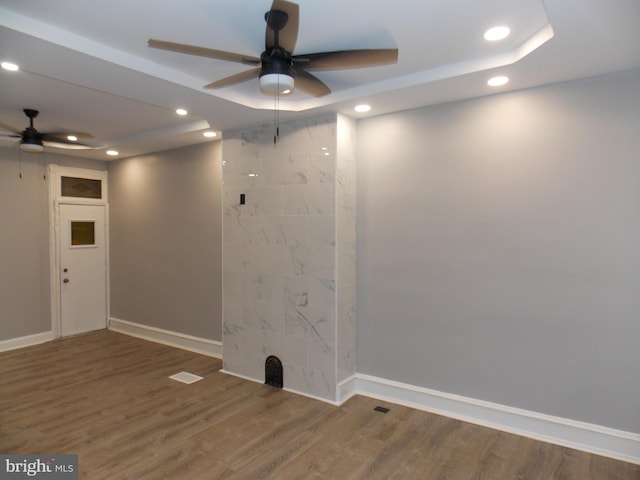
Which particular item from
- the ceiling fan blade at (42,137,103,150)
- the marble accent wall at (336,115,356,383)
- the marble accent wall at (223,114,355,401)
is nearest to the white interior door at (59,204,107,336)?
the ceiling fan blade at (42,137,103,150)

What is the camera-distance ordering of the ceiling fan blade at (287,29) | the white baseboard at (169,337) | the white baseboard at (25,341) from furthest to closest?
the white baseboard at (25,341) → the white baseboard at (169,337) → the ceiling fan blade at (287,29)

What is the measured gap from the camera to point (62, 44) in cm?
249

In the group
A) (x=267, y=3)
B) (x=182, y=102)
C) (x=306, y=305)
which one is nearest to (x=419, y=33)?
(x=267, y=3)

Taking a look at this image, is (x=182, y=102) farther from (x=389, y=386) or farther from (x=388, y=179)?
(x=389, y=386)

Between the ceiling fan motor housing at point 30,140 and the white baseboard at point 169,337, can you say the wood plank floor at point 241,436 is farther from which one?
the ceiling fan motor housing at point 30,140

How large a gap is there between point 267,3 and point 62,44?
1362 mm

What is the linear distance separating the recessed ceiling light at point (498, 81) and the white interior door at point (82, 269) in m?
6.15

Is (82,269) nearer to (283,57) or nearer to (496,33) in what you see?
(283,57)

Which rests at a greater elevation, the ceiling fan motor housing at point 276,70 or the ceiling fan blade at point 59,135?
the ceiling fan blade at point 59,135

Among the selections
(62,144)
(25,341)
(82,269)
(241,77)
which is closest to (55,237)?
(82,269)

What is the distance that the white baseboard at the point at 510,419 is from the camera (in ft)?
9.44

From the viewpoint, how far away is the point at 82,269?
20.9ft

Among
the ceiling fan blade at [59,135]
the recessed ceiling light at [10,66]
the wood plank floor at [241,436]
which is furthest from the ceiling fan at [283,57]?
the ceiling fan blade at [59,135]

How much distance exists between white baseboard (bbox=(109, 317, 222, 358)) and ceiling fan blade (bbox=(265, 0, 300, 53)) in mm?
3986
